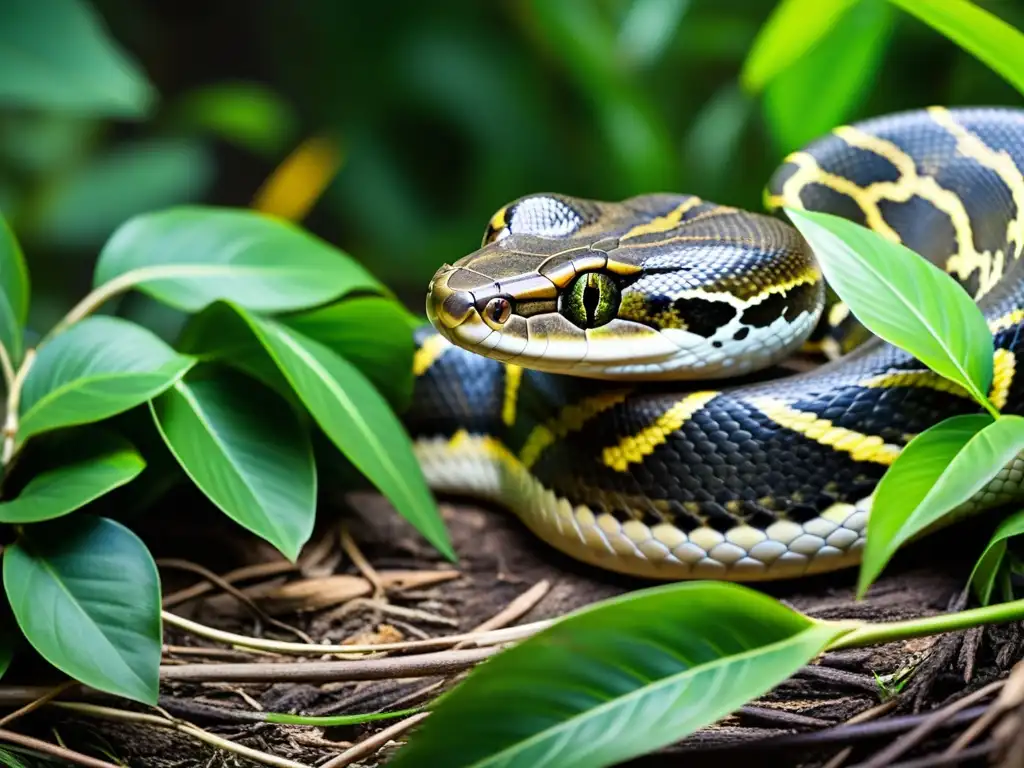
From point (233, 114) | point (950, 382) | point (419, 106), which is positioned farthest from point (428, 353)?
point (419, 106)

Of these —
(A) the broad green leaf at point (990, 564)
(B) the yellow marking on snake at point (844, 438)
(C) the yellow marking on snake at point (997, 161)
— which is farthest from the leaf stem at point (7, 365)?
(C) the yellow marking on snake at point (997, 161)

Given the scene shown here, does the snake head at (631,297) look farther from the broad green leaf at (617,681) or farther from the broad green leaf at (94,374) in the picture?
the broad green leaf at (617,681)

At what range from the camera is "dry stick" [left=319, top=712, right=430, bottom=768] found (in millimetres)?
1601

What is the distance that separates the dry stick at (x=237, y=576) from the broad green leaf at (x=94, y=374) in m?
0.53

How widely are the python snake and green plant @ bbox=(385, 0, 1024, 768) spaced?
349 mm

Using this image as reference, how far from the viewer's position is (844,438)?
192 cm

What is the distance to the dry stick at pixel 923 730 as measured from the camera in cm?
136

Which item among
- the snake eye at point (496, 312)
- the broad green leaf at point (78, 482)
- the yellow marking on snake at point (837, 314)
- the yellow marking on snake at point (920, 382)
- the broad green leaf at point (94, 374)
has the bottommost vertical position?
the broad green leaf at point (78, 482)

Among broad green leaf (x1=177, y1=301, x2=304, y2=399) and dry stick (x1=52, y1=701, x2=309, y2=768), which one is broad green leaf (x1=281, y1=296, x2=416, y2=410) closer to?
broad green leaf (x1=177, y1=301, x2=304, y2=399)

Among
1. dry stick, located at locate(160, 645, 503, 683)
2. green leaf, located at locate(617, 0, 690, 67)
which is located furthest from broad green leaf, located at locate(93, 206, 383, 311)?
green leaf, located at locate(617, 0, 690, 67)

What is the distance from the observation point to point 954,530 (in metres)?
2.11

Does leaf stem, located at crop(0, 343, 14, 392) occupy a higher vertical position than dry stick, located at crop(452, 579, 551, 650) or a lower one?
higher

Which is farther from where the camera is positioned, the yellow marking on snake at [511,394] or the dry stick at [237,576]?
the yellow marking on snake at [511,394]

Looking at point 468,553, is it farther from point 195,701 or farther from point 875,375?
point 875,375
